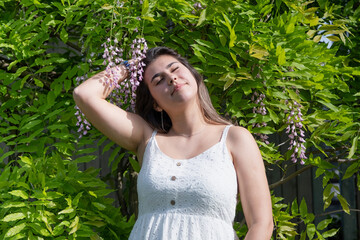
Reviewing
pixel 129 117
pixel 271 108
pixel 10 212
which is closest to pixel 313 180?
pixel 271 108

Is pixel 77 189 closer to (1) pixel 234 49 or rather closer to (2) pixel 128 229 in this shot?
(2) pixel 128 229

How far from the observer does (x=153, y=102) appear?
2.27 meters

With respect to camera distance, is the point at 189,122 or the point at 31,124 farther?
the point at 31,124

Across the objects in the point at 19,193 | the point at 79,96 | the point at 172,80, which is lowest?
the point at 19,193

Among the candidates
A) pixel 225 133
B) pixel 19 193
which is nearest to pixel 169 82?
pixel 225 133

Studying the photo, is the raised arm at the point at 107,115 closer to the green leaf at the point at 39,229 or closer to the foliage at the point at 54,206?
the foliage at the point at 54,206

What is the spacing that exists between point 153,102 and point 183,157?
30 cm

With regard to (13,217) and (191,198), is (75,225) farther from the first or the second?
(191,198)

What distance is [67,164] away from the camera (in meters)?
2.46

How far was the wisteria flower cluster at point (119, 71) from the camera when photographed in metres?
2.21

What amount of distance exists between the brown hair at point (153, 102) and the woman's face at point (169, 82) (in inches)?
1.2

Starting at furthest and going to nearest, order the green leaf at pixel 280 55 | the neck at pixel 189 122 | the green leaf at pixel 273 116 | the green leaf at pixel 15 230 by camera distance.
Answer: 1. the green leaf at pixel 273 116
2. the green leaf at pixel 280 55
3. the neck at pixel 189 122
4. the green leaf at pixel 15 230

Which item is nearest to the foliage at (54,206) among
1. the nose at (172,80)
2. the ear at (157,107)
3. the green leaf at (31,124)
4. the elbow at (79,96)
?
the green leaf at (31,124)

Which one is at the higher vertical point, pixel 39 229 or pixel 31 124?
pixel 31 124
